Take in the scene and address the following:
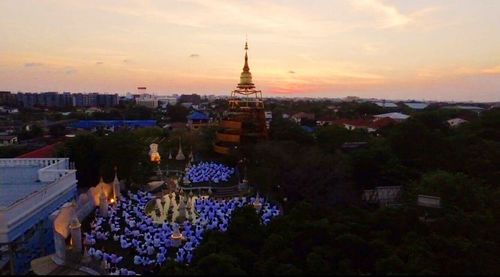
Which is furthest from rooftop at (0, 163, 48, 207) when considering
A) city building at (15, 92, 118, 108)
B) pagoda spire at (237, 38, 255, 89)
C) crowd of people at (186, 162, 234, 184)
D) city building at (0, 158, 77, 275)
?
city building at (15, 92, 118, 108)

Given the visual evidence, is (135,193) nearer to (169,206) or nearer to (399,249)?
(169,206)

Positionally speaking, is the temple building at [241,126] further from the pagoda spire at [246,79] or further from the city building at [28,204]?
the city building at [28,204]

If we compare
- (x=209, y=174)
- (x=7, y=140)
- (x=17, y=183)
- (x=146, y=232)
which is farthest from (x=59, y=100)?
(x=146, y=232)

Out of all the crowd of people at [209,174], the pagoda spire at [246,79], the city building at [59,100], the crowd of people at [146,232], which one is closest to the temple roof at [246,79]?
the pagoda spire at [246,79]

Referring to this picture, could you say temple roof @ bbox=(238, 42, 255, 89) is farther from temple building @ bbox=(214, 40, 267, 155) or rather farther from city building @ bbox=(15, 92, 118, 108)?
city building @ bbox=(15, 92, 118, 108)

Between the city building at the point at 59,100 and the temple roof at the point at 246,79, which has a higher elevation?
the temple roof at the point at 246,79
